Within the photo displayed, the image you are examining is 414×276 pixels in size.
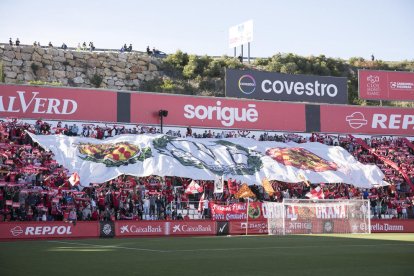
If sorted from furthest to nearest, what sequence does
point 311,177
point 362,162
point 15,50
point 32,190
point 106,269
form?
point 15,50, point 362,162, point 311,177, point 32,190, point 106,269

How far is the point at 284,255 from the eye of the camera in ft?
56.2

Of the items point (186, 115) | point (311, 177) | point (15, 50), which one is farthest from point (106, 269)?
point (15, 50)

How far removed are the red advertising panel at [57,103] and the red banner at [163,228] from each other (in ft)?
41.6

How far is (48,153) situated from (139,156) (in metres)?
5.06

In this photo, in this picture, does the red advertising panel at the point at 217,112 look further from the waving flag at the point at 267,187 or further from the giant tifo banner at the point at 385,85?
the waving flag at the point at 267,187

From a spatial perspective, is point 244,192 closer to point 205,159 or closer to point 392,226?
point 205,159

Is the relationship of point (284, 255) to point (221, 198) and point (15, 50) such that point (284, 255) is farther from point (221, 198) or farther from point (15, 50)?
point (15, 50)

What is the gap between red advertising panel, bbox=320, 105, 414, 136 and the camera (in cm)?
4816

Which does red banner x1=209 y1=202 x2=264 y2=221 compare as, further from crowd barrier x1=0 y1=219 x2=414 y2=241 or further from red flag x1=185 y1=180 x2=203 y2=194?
red flag x1=185 y1=180 x2=203 y2=194

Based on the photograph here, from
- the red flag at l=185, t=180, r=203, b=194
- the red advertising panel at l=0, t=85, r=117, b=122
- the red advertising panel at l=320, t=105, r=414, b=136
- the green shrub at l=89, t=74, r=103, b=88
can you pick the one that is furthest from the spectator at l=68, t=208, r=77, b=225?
the green shrub at l=89, t=74, r=103, b=88

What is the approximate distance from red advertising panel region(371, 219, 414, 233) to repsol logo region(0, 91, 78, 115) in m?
19.7

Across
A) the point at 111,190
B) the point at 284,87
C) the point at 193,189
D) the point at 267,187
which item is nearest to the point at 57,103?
the point at 111,190

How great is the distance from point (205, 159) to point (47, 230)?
1306cm

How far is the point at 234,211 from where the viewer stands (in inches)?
1380
